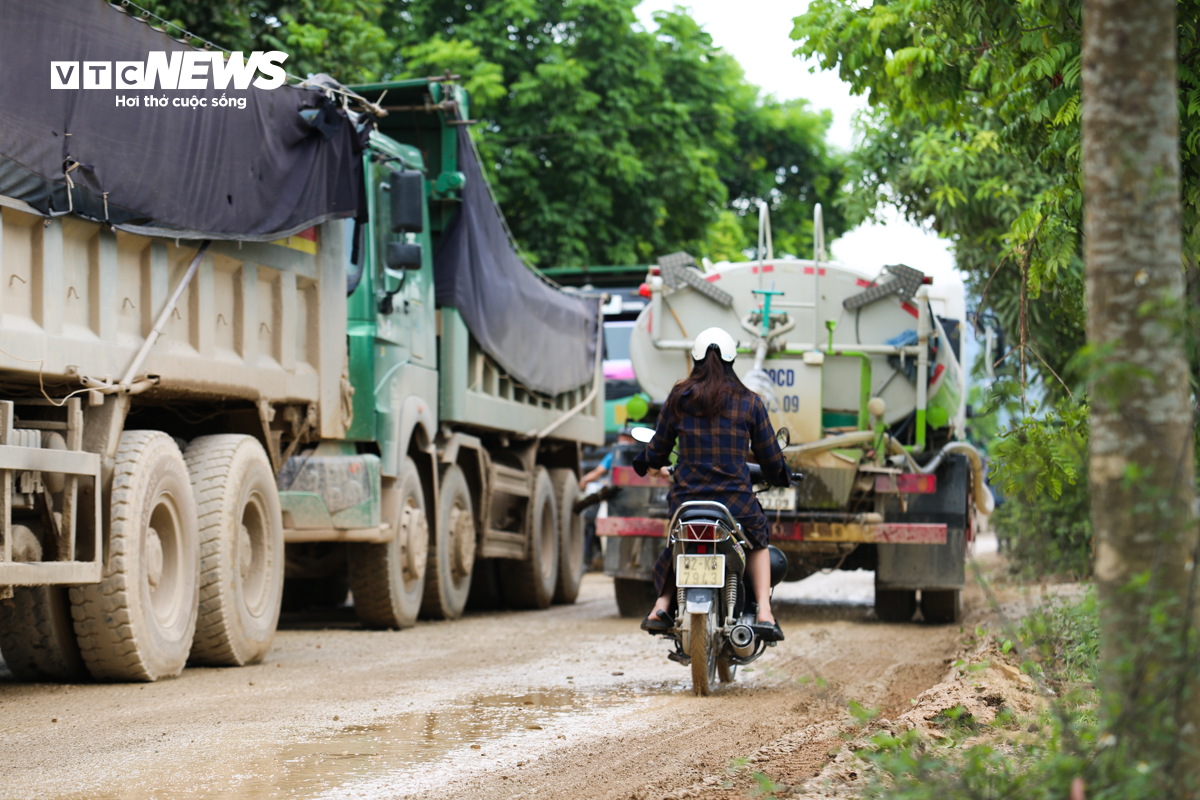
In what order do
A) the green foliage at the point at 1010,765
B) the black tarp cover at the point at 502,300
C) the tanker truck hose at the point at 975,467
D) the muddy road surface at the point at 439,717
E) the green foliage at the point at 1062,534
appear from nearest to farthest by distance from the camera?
the green foliage at the point at 1010,765, the muddy road surface at the point at 439,717, the tanker truck hose at the point at 975,467, the black tarp cover at the point at 502,300, the green foliage at the point at 1062,534

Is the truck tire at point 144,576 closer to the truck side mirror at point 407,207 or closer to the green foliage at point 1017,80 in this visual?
the truck side mirror at point 407,207

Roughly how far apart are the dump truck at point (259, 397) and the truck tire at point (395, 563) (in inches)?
0.8

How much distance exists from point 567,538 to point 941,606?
425cm

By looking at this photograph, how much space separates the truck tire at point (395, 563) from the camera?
991cm

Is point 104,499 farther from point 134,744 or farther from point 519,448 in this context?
point 519,448

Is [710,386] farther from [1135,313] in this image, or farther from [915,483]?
[915,483]

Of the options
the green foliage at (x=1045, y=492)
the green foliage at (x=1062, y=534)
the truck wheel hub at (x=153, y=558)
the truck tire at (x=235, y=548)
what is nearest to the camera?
the green foliage at (x=1045, y=492)

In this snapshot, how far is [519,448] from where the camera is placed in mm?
13461

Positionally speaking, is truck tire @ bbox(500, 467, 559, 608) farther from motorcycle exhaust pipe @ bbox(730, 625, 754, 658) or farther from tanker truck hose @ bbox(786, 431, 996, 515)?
motorcycle exhaust pipe @ bbox(730, 625, 754, 658)

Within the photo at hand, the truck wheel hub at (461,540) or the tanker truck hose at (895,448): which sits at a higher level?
the tanker truck hose at (895,448)

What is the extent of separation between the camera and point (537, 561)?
12969 mm

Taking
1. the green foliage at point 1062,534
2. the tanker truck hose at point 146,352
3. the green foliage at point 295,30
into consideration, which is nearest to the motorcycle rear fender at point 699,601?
the tanker truck hose at point 146,352

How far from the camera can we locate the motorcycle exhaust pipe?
6656 mm

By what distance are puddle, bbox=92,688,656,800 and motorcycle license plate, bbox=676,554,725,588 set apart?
0.65m
